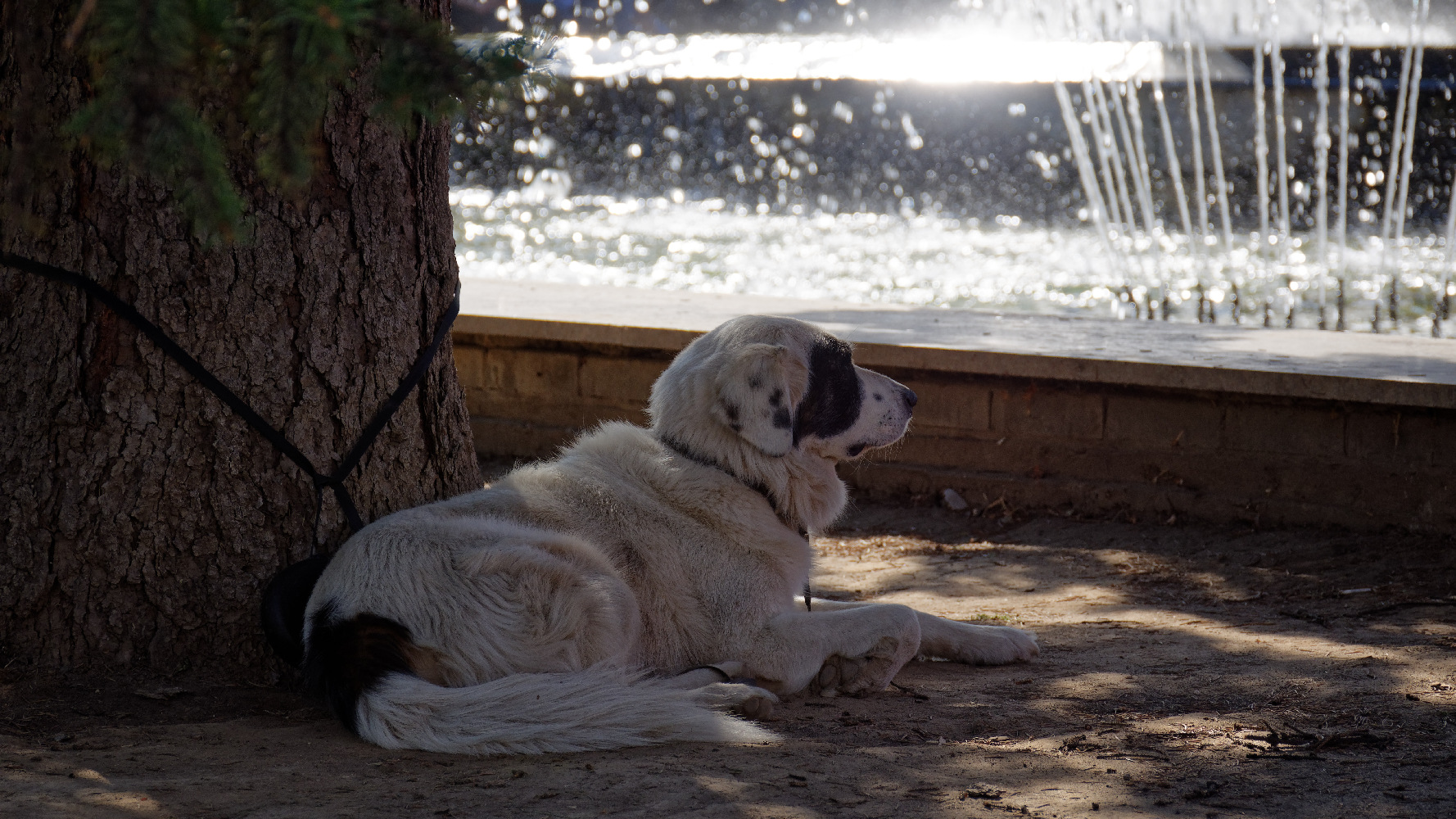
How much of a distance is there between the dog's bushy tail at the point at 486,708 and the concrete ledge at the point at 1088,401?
9.88ft

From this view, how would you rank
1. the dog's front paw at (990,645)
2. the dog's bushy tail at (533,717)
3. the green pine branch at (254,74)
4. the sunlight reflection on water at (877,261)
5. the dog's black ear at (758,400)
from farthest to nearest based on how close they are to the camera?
the sunlight reflection on water at (877,261), the dog's front paw at (990,645), the dog's black ear at (758,400), the dog's bushy tail at (533,717), the green pine branch at (254,74)

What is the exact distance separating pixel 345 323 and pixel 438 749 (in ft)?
4.49

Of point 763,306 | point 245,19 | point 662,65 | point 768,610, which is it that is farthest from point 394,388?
point 662,65

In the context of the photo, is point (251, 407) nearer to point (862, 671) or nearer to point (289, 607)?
point (289, 607)

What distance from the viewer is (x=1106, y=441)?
5883mm

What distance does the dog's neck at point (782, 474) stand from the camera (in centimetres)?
397

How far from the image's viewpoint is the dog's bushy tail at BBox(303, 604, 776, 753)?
3.16 m

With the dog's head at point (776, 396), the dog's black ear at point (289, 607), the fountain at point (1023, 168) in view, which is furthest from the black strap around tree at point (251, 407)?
the fountain at point (1023, 168)

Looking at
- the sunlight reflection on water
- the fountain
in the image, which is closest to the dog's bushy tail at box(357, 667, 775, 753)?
the fountain

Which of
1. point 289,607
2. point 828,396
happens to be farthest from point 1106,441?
point 289,607

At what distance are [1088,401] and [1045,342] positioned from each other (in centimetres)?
41

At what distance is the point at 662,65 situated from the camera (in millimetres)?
19438

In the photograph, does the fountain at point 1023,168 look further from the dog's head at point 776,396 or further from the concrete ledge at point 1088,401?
the dog's head at point 776,396

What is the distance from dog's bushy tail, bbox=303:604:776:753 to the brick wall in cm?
309
